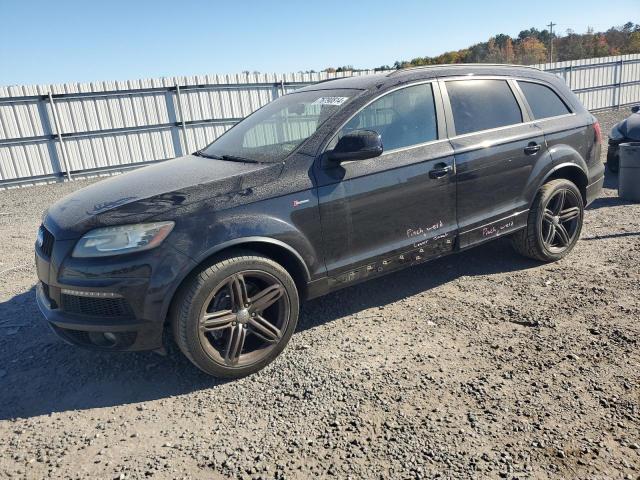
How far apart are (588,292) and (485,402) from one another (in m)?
1.95

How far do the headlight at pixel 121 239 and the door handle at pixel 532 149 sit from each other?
3.25 meters

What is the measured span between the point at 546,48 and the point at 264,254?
8122cm

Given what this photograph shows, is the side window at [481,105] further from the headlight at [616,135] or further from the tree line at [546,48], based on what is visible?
the tree line at [546,48]

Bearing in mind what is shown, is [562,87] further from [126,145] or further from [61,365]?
[126,145]

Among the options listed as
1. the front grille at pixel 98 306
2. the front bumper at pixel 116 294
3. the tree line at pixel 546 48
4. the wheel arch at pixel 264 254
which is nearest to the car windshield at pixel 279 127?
the wheel arch at pixel 264 254

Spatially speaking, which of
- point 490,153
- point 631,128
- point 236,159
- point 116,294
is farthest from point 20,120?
point 631,128

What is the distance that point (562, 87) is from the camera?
4.83 metres

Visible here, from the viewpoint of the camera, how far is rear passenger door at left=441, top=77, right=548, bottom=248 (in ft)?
12.9

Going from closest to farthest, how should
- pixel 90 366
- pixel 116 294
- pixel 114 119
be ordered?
pixel 116 294 < pixel 90 366 < pixel 114 119

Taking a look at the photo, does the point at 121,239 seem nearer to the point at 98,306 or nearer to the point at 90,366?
the point at 98,306

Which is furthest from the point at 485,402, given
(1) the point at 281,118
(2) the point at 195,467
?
(1) the point at 281,118

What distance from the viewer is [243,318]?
305 centimetres

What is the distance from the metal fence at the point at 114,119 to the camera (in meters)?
12.1

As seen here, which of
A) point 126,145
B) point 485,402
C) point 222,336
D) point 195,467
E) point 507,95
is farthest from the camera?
point 126,145
